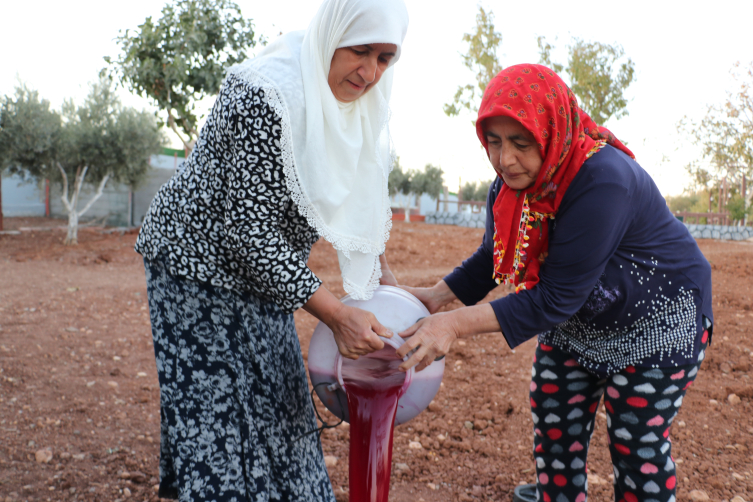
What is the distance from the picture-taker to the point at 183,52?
8.16 meters

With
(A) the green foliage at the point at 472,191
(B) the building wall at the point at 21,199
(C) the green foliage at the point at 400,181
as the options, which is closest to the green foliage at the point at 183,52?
(B) the building wall at the point at 21,199

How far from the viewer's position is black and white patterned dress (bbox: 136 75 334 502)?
4.75 feet

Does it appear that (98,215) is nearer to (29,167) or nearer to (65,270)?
(29,167)

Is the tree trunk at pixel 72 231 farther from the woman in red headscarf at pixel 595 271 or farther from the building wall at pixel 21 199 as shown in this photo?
the woman in red headscarf at pixel 595 271

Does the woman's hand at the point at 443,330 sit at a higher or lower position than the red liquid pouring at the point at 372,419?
higher

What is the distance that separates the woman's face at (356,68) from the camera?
1.54 m

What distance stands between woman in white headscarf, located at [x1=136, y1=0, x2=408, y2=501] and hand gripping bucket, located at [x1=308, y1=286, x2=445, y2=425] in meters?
0.07

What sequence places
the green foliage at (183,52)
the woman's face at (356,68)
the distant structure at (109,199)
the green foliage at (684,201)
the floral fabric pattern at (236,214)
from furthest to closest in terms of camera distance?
the green foliage at (684,201) < the distant structure at (109,199) < the green foliage at (183,52) < the woman's face at (356,68) < the floral fabric pattern at (236,214)

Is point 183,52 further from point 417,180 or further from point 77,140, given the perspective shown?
point 417,180

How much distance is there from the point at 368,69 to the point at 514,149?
1.51 feet

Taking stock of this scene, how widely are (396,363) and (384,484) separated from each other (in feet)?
1.21

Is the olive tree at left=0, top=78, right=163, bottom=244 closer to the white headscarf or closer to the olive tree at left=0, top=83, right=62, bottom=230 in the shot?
the olive tree at left=0, top=83, right=62, bottom=230

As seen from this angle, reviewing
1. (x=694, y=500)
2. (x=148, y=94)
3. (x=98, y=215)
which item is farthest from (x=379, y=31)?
(x=98, y=215)

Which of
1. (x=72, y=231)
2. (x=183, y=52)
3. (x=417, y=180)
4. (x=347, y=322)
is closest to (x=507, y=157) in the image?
(x=347, y=322)
